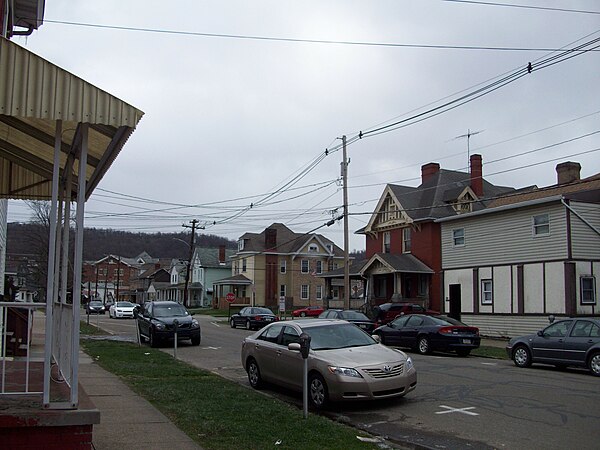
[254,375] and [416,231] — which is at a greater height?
[416,231]

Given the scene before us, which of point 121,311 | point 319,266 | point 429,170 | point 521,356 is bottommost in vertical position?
point 121,311

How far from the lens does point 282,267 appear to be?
241ft

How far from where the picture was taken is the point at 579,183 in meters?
30.2

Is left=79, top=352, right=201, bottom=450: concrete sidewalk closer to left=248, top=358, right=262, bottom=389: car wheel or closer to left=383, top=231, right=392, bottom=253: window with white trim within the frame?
left=248, top=358, right=262, bottom=389: car wheel

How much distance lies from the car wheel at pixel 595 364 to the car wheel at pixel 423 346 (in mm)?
6207

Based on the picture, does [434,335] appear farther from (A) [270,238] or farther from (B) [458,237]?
(A) [270,238]

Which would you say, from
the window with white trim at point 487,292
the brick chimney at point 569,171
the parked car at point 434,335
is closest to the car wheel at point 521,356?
the parked car at point 434,335

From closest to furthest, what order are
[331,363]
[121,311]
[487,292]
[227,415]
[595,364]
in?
[227,415] → [331,363] → [595,364] → [487,292] → [121,311]

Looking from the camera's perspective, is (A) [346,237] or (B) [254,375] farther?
(A) [346,237]

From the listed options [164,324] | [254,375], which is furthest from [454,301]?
[254,375]

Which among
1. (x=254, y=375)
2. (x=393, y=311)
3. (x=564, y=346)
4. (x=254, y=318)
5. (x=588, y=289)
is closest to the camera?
(x=254, y=375)

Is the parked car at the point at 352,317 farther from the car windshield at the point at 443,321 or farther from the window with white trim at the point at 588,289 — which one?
the window with white trim at the point at 588,289

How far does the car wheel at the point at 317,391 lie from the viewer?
11039mm

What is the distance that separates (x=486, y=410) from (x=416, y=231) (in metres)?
31.4
